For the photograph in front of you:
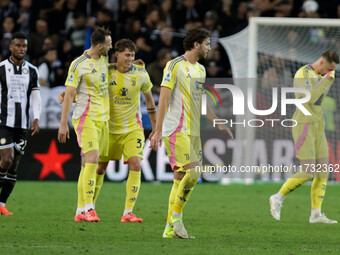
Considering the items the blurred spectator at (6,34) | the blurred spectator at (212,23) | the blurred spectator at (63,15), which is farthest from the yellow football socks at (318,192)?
the blurred spectator at (63,15)

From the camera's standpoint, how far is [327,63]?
10.1m

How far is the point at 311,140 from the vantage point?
33.5 feet

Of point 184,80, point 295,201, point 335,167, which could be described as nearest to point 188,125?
point 184,80

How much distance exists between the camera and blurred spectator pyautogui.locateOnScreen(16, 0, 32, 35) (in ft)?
57.8

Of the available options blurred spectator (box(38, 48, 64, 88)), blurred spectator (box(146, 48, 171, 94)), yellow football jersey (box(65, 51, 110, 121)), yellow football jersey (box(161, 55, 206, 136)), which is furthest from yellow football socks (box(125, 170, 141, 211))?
blurred spectator (box(38, 48, 64, 88))

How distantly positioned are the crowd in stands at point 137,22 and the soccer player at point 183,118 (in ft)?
26.6

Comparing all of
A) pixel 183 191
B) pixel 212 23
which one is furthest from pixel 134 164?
pixel 212 23

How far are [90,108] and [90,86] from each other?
10.7 inches

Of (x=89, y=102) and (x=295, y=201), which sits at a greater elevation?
(x=89, y=102)

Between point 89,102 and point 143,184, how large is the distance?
608cm

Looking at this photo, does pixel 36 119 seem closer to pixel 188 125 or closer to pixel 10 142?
pixel 10 142

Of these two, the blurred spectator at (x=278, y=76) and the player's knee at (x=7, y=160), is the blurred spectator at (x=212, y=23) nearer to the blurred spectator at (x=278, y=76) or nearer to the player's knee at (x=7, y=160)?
the blurred spectator at (x=278, y=76)

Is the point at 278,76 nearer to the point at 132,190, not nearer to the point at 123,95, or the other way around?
the point at 123,95

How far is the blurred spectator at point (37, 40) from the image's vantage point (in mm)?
17005
